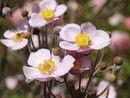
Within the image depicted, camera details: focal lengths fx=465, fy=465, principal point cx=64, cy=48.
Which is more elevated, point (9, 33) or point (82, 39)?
point (82, 39)

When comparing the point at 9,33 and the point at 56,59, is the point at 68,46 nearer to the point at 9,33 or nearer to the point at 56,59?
the point at 56,59

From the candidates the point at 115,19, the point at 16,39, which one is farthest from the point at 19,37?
the point at 115,19

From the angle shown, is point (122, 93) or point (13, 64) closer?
point (122, 93)

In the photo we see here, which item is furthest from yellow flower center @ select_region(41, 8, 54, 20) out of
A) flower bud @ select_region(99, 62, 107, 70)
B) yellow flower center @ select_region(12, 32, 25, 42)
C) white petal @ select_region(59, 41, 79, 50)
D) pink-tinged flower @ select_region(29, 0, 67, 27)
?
flower bud @ select_region(99, 62, 107, 70)

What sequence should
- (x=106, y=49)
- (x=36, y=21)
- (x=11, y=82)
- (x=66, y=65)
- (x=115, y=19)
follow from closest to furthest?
(x=66, y=65)
(x=36, y=21)
(x=106, y=49)
(x=11, y=82)
(x=115, y=19)

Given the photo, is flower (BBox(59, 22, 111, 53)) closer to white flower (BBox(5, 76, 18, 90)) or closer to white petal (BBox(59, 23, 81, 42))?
white petal (BBox(59, 23, 81, 42))

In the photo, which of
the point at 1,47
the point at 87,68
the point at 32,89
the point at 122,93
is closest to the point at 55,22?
the point at 87,68

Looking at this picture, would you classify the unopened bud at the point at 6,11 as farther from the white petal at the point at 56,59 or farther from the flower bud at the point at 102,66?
the flower bud at the point at 102,66

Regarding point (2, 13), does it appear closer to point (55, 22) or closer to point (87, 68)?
point (55, 22)
